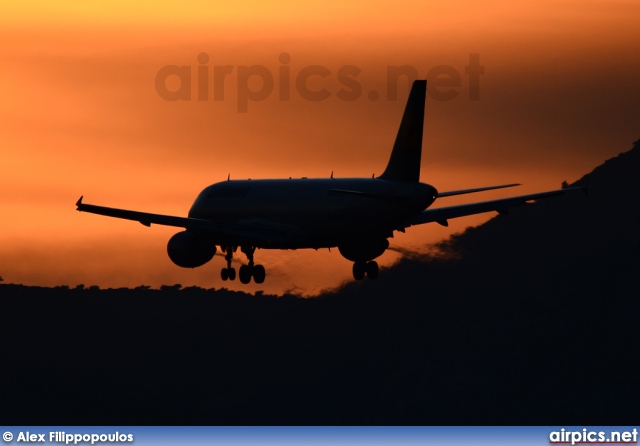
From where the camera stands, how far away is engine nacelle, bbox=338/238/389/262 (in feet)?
329

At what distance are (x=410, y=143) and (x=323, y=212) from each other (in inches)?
269

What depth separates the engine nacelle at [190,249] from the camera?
336ft

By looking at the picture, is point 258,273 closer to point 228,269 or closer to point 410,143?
point 228,269

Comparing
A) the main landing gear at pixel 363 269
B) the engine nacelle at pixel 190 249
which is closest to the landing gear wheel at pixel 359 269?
the main landing gear at pixel 363 269

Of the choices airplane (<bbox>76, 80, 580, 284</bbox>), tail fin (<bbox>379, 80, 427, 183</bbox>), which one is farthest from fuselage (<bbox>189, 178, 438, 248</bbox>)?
tail fin (<bbox>379, 80, 427, 183</bbox>)

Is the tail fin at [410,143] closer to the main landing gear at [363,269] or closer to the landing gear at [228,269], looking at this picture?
the main landing gear at [363,269]

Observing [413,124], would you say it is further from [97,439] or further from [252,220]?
[97,439]

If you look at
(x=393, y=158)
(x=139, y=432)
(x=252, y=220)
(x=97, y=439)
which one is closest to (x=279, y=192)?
(x=252, y=220)

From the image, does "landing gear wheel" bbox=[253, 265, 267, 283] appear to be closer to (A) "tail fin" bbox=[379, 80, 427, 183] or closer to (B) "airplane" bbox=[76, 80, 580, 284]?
(B) "airplane" bbox=[76, 80, 580, 284]

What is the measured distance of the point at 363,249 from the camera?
331 feet

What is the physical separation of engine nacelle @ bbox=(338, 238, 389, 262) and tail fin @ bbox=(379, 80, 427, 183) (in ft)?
18.3

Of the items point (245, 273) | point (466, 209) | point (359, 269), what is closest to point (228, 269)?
point (245, 273)

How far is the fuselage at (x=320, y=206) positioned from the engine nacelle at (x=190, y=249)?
9.26 ft

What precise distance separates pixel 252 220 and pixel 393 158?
11.9 metres
